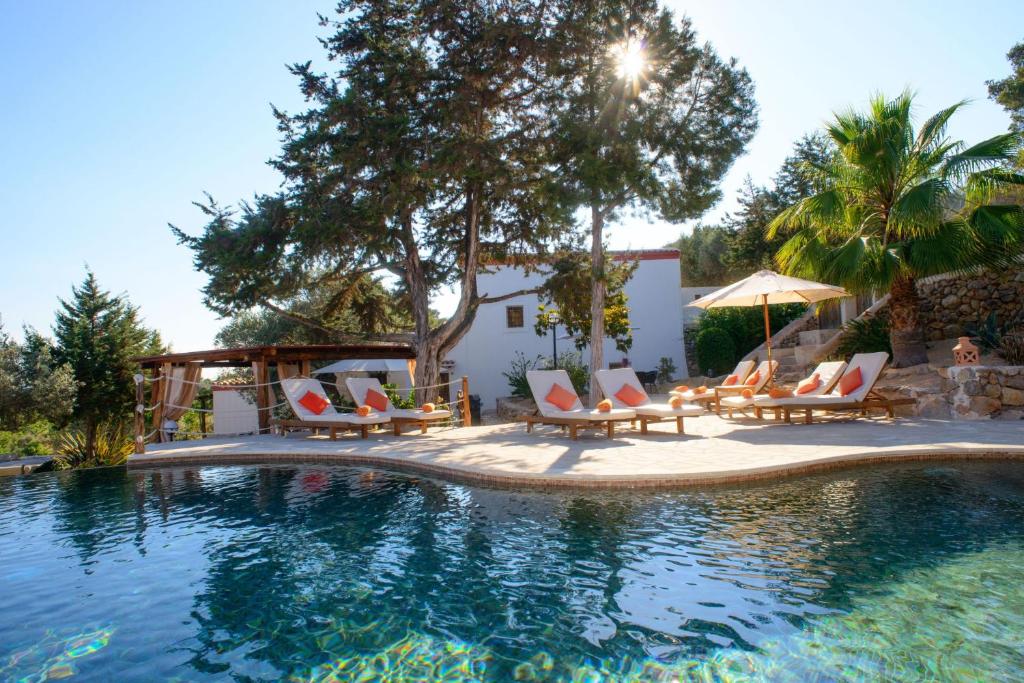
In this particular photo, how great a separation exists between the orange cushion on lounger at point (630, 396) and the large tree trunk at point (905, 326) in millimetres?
5781

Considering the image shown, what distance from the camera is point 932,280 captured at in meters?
16.2

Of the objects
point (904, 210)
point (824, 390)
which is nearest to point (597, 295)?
point (824, 390)

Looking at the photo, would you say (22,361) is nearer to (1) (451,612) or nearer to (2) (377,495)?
(2) (377,495)

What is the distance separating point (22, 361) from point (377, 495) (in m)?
18.3

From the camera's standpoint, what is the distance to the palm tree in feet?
37.8

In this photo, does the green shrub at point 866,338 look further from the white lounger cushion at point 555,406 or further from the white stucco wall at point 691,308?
the white stucco wall at point 691,308

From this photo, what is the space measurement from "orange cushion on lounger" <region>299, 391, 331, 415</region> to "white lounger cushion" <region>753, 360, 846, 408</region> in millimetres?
8076

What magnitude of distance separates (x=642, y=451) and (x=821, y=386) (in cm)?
496

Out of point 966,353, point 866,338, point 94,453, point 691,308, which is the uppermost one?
point 691,308

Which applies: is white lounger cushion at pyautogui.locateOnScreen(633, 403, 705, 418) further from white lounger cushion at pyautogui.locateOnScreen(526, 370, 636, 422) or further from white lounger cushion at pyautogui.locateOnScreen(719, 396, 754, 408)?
white lounger cushion at pyautogui.locateOnScreen(719, 396, 754, 408)

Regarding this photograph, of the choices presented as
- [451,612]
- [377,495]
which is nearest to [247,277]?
[377,495]

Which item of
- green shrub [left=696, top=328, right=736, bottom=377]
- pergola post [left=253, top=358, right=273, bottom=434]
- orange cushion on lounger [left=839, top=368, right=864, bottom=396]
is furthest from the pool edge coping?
green shrub [left=696, top=328, right=736, bottom=377]

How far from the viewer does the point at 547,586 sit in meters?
4.48

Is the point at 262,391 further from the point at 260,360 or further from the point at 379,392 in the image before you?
the point at 379,392
